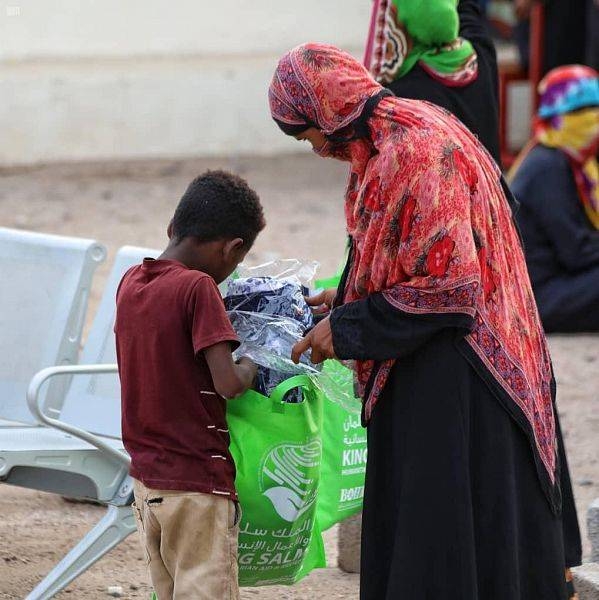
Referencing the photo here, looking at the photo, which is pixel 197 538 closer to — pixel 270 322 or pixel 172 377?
pixel 172 377

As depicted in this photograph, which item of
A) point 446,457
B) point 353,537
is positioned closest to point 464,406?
point 446,457

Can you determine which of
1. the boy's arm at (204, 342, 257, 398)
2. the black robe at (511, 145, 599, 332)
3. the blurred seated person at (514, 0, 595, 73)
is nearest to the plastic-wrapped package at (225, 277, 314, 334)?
the boy's arm at (204, 342, 257, 398)

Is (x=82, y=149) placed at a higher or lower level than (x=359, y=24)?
lower

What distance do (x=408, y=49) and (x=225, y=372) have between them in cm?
187

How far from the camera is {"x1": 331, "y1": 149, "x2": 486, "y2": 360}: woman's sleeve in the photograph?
9.36 ft

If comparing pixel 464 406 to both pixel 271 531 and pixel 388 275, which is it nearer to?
pixel 388 275

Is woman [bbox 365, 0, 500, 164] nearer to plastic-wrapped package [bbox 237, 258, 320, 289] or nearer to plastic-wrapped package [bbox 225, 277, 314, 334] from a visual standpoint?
plastic-wrapped package [bbox 237, 258, 320, 289]

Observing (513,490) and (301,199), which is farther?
(301,199)

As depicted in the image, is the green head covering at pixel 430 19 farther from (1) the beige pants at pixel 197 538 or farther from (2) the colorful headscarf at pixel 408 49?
(1) the beige pants at pixel 197 538

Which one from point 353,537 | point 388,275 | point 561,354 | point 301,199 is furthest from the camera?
point 301,199

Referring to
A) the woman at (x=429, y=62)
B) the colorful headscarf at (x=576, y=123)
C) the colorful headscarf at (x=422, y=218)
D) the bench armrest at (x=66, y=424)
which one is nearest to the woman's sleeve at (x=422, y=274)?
the colorful headscarf at (x=422, y=218)

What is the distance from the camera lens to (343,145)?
3.01m

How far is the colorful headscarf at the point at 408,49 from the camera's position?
437 centimetres

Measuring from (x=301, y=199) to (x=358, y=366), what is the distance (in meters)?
7.12
